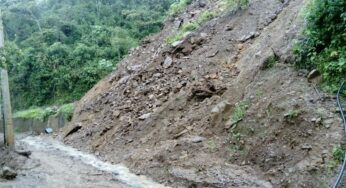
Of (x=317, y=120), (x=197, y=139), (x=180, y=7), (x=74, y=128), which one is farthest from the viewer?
(x=180, y=7)

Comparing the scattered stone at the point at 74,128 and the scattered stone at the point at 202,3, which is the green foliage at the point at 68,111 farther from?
the scattered stone at the point at 202,3

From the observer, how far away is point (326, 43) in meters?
8.01

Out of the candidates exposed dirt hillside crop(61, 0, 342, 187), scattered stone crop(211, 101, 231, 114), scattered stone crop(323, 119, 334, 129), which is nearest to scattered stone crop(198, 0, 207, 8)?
exposed dirt hillside crop(61, 0, 342, 187)

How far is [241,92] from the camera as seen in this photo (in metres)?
9.25

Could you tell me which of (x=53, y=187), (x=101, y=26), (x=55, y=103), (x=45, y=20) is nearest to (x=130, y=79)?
(x=53, y=187)

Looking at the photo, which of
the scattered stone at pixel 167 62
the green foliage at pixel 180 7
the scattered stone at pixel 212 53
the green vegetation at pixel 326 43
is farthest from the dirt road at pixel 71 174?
the green foliage at pixel 180 7

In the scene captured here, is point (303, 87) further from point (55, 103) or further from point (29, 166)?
point (55, 103)

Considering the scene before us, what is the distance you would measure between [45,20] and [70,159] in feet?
62.3

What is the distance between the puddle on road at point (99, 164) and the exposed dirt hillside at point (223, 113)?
24 cm

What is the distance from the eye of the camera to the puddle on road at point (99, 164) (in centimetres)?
795

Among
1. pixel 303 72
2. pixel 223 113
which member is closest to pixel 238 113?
pixel 223 113

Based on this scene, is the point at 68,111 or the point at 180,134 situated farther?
the point at 68,111

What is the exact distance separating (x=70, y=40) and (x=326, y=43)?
69.3 feet

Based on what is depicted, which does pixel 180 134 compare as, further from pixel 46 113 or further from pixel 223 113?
pixel 46 113
